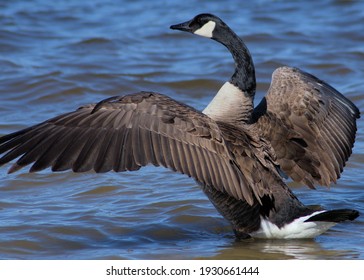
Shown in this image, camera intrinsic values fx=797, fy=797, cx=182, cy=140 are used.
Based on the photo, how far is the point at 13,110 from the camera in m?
10.6

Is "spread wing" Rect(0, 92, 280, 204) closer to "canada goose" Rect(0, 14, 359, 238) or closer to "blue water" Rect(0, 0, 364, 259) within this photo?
"canada goose" Rect(0, 14, 359, 238)

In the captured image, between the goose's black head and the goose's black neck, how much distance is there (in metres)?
0.05

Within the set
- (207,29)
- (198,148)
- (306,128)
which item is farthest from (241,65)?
(198,148)

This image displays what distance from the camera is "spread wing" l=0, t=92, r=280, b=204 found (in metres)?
5.82

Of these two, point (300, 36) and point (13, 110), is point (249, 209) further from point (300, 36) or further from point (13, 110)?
point (300, 36)

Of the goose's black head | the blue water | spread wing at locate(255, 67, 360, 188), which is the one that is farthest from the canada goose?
the goose's black head

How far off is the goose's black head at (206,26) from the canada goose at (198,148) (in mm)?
415

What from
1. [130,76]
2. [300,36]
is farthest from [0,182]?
[300,36]

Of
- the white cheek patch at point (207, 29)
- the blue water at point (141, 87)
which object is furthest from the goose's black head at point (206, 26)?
the blue water at point (141, 87)

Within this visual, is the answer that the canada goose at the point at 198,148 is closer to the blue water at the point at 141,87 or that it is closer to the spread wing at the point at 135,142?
the spread wing at the point at 135,142

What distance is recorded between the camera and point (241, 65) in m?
7.12

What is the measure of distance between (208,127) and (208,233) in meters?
1.36

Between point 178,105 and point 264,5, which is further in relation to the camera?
point 264,5

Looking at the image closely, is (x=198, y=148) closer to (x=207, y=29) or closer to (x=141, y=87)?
(x=207, y=29)
